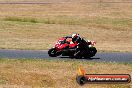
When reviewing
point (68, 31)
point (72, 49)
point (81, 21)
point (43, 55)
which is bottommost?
point (81, 21)

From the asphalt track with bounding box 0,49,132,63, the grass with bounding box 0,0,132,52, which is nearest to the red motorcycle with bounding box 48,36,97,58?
the asphalt track with bounding box 0,49,132,63

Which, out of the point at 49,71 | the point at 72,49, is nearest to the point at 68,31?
the point at 72,49

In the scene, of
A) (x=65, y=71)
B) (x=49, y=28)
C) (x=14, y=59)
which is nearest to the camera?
(x=65, y=71)

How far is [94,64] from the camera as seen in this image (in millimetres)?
27172

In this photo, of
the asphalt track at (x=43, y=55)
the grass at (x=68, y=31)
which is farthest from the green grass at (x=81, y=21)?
the asphalt track at (x=43, y=55)

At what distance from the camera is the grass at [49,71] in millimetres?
20812

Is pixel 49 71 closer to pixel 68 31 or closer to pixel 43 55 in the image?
pixel 43 55

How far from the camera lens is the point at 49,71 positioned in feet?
79.3

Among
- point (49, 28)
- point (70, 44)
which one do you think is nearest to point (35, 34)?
point (49, 28)

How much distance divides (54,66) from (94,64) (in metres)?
2.69

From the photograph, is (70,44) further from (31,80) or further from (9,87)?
(9,87)

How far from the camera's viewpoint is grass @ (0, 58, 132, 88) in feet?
68.3

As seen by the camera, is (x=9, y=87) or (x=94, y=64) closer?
(x=9, y=87)

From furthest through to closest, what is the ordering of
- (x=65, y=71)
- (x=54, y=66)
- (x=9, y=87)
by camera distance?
(x=54, y=66)
(x=65, y=71)
(x=9, y=87)
